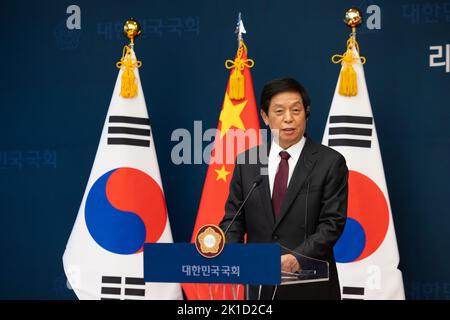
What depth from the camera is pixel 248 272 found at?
7.22 ft

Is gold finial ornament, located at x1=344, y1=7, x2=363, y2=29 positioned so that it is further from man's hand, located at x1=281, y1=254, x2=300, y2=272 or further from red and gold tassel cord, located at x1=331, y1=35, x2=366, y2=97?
man's hand, located at x1=281, y1=254, x2=300, y2=272

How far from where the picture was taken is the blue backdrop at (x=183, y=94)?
4.59 metres

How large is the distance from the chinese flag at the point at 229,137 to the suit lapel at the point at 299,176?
5.41ft

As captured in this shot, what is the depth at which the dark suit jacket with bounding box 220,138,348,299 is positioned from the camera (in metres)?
2.52

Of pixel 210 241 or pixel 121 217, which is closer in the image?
pixel 210 241

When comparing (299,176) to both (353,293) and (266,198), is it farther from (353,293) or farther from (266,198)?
(353,293)

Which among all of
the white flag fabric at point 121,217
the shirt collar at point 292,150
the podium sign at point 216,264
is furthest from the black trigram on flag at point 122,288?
the podium sign at point 216,264

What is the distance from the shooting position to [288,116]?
104 inches

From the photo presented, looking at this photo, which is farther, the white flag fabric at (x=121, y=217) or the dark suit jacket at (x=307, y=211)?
the white flag fabric at (x=121, y=217)

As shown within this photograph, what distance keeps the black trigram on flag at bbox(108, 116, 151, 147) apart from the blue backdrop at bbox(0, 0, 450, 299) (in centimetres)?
52

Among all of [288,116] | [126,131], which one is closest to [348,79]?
[126,131]

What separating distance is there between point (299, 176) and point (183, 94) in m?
2.50

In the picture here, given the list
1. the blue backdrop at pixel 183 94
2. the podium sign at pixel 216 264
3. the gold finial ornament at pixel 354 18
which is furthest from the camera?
the blue backdrop at pixel 183 94

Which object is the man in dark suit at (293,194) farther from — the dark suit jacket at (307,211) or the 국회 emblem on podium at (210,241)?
the 국회 emblem on podium at (210,241)
